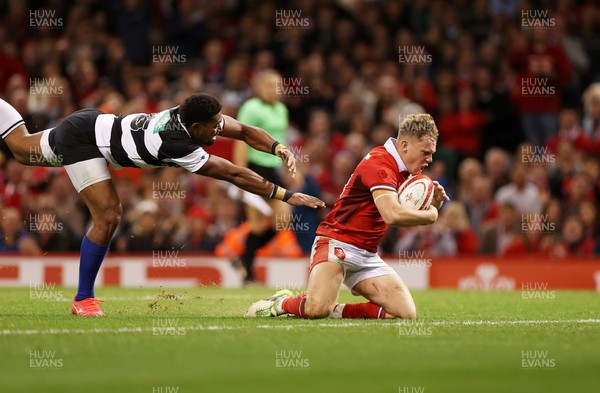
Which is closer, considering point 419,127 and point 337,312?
point 419,127

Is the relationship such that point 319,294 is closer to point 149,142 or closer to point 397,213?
point 397,213

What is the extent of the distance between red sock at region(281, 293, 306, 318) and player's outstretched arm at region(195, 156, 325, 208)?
909 mm

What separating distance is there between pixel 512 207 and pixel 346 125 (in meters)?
3.93

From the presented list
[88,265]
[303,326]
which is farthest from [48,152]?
[303,326]

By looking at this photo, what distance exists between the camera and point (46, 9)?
21.1 metres

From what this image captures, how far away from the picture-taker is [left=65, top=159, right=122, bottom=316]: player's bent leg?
362 inches

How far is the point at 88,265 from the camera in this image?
9.34 m

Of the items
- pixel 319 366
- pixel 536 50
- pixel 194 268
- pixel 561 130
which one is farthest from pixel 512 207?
pixel 319 366

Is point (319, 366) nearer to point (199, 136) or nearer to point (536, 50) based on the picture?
point (199, 136)

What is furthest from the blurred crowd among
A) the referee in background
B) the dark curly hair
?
the dark curly hair

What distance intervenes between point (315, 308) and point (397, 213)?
122 centimetres

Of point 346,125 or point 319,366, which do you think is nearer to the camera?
point 319,366

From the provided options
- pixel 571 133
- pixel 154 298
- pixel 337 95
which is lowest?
pixel 154 298

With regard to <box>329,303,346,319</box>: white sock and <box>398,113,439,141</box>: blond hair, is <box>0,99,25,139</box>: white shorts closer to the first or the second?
<box>329,303,346,319</box>: white sock
